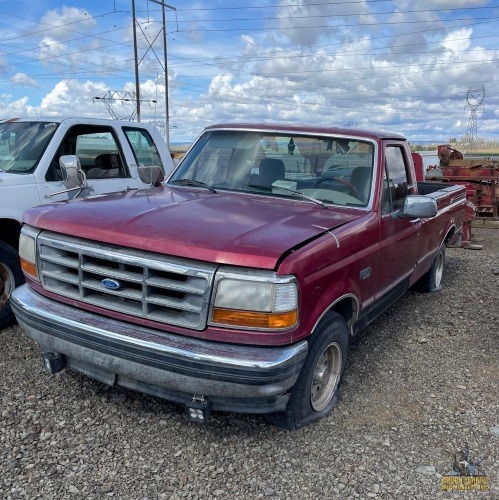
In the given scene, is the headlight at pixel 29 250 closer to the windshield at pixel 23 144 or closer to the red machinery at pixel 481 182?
the windshield at pixel 23 144

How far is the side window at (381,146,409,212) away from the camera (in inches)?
167

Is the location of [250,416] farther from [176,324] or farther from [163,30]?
[163,30]

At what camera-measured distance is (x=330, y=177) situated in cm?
416

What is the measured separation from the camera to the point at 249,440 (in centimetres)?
326

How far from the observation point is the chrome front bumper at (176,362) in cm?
270

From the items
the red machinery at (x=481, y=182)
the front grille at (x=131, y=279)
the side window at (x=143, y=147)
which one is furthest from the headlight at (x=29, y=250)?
the red machinery at (x=481, y=182)

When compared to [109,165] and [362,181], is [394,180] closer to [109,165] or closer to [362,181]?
[362,181]

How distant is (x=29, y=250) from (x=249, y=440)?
1.91 metres

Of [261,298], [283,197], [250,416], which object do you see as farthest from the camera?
[283,197]

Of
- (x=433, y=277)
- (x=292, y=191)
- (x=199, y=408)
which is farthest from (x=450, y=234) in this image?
(x=199, y=408)

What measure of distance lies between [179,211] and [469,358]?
9.71 feet

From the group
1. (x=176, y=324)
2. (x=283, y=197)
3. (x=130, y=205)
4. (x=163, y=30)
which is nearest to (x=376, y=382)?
(x=283, y=197)

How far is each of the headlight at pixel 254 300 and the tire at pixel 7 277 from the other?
9.02ft

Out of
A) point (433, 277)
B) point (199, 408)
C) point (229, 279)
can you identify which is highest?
point (229, 279)
